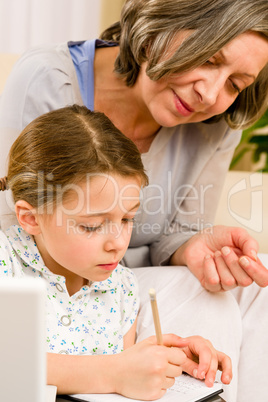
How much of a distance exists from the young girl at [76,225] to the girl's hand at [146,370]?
22 mm

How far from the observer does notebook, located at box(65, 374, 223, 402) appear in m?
0.90

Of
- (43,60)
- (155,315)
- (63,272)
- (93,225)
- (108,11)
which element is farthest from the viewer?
(108,11)

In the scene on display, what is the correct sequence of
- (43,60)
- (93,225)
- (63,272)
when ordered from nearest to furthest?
(93,225) < (63,272) < (43,60)

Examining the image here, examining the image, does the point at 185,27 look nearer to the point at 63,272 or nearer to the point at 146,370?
the point at 63,272

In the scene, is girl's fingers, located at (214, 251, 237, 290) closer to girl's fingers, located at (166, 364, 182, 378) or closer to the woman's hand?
the woman's hand

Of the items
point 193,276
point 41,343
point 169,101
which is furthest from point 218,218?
point 41,343

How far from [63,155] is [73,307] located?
11.9 inches

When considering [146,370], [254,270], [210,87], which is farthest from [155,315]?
[210,87]

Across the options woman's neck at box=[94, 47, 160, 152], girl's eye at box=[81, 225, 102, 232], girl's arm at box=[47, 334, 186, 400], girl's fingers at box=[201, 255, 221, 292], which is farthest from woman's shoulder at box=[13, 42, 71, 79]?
girl's arm at box=[47, 334, 186, 400]

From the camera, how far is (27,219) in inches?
43.3

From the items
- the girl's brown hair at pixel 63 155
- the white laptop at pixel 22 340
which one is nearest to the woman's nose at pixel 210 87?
the girl's brown hair at pixel 63 155

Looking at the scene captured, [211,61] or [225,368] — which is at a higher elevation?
[211,61]

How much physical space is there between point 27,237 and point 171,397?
42 cm

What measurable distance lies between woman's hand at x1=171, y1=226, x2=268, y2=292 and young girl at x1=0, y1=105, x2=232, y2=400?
8.9 inches
